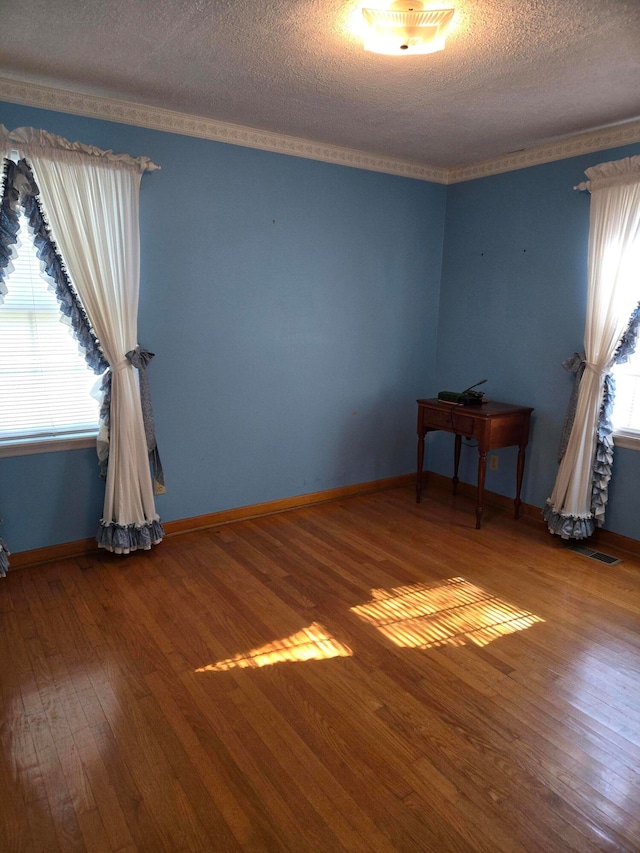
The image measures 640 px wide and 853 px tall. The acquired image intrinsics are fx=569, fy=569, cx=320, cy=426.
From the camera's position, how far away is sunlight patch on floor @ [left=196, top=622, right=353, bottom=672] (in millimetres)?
2405

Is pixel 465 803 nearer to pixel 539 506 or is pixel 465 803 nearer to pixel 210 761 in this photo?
pixel 210 761

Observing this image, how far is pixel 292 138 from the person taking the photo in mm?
3670

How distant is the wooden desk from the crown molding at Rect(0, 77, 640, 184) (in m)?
1.68

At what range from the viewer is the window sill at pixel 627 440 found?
11.2 ft

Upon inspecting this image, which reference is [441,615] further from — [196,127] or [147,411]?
[196,127]

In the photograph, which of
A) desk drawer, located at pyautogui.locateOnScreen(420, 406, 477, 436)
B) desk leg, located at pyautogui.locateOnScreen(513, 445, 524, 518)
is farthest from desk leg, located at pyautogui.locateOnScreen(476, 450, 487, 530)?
desk leg, located at pyautogui.locateOnScreen(513, 445, 524, 518)

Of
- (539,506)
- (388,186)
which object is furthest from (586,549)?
(388,186)

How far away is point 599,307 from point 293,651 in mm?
2632

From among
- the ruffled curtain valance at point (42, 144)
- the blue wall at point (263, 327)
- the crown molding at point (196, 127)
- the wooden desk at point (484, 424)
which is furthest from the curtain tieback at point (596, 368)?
the ruffled curtain valance at point (42, 144)

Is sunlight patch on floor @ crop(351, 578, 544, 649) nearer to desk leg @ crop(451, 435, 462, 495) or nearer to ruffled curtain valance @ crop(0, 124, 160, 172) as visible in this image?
desk leg @ crop(451, 435, 462, 495)

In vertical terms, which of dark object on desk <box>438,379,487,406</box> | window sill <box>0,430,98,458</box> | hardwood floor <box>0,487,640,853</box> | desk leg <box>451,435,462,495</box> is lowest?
hardwood floor <box>0,487,640,853</box>

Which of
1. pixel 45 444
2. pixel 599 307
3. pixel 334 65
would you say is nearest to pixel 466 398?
pixel 599 307

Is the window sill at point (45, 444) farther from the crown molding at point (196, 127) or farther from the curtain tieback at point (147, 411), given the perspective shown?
the crown molding at point (196, 127)

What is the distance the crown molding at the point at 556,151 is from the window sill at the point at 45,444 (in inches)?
129
